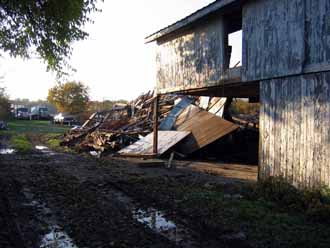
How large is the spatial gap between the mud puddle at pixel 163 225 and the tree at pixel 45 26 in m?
8.13

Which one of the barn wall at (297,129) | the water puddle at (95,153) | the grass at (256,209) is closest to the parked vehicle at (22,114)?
the water puddle at (95,153)

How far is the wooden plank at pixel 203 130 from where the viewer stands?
15109 mm

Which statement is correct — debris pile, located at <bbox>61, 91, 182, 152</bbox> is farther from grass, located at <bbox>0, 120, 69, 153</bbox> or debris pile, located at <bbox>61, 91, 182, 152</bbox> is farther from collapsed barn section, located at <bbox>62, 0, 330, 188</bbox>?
collapsed barn section, located at <bbox>62, 0, 330, 188</bbox>

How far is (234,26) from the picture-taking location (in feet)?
42.8

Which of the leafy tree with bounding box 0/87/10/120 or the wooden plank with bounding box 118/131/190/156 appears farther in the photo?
the leafy tree with bounding box 0/87/10/120

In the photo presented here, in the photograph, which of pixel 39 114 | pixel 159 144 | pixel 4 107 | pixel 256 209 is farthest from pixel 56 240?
pixel 39 114

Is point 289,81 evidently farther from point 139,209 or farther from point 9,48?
point 9,48

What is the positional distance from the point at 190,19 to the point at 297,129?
5.38 m

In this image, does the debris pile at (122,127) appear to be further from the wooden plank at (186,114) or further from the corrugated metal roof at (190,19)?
the corrugated metal roof at (190,19)

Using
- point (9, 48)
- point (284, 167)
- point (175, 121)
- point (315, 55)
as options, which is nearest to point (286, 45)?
point (315, 55)

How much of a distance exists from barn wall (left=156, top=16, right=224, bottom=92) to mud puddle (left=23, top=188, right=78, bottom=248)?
253 inches

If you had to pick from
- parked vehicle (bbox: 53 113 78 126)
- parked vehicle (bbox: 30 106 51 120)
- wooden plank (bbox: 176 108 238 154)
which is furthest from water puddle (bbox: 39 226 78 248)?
parked vehicle (bbox: 30 106 51 120)

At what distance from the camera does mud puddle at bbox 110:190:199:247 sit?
16.8ft

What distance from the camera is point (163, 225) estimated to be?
5793mm
